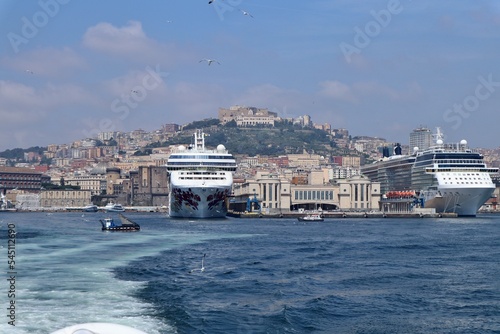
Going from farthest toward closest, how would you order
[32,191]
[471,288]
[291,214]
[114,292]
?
[32,191], [291,214], [471,288], [114,292]

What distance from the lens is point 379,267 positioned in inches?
1065

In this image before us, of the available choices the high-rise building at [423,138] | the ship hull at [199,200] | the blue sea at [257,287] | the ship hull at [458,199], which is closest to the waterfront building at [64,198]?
the high-rise building at [423,138]

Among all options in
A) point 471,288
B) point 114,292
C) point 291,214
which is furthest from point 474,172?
point 114,292

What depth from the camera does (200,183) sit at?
64875mm

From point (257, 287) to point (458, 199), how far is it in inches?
2135

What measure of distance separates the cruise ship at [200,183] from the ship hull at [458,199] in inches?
734

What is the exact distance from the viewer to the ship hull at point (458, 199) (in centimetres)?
7300

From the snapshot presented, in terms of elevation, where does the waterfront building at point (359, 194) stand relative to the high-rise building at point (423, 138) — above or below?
below

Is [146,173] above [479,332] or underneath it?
above

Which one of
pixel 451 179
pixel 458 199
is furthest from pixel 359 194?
pixel 458 199

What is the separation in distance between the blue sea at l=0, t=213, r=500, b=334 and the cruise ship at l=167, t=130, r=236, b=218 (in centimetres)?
2826

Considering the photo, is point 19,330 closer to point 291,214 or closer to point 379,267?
point 379,267

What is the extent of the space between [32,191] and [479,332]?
472ft

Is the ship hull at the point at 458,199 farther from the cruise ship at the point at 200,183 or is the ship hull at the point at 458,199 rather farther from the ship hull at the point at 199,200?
the ship hull at the point at 199,200
